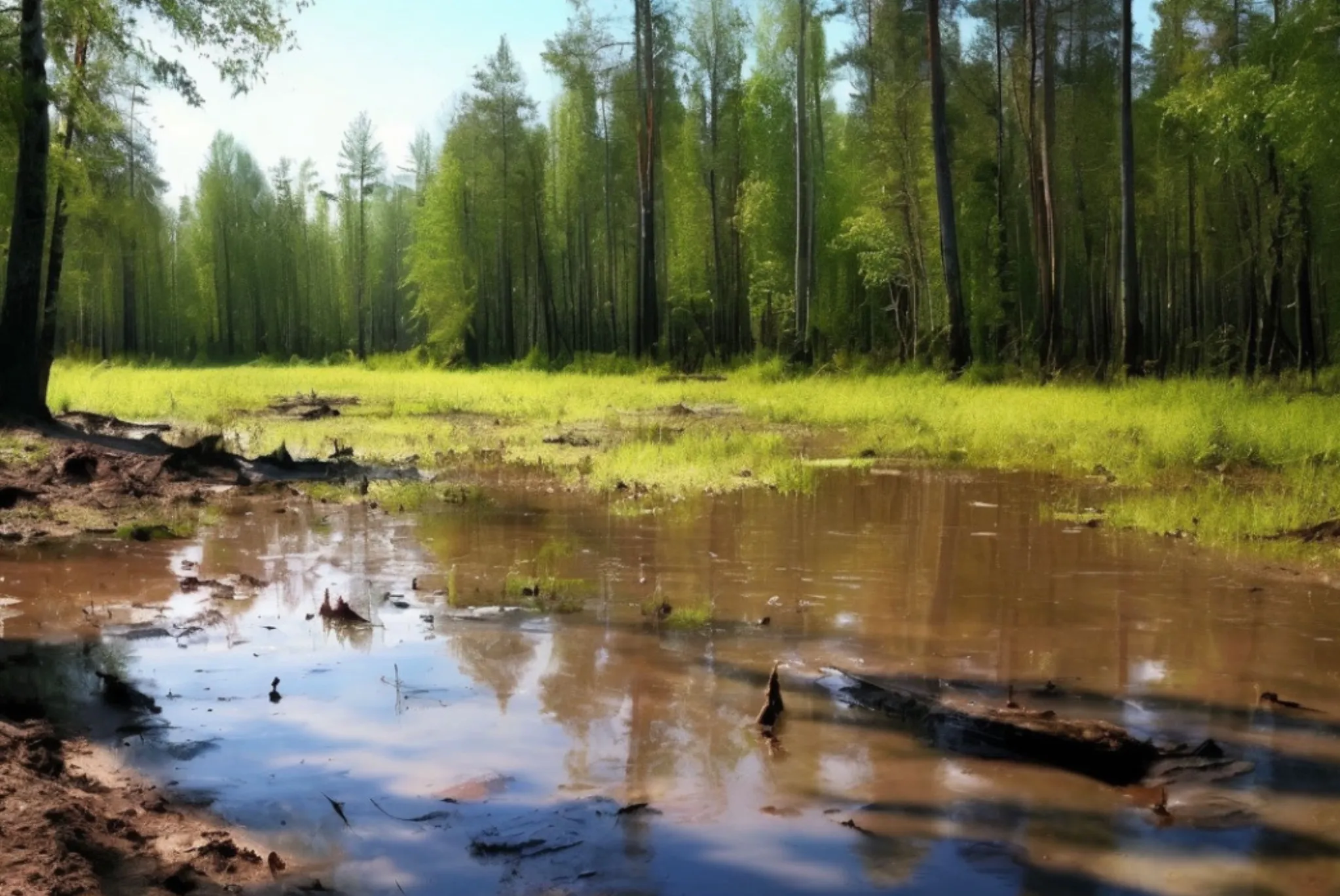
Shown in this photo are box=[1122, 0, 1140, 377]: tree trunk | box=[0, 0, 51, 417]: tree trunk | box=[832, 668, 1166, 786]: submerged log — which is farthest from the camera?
box=[1122, 0, 1140, 377]: tree trunk

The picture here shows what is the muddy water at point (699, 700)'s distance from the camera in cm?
320

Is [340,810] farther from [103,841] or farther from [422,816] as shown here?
[103,841]

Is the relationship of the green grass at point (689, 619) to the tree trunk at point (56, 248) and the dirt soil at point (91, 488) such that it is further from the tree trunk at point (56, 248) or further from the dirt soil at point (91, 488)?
the tree trunk at point (56, 248)

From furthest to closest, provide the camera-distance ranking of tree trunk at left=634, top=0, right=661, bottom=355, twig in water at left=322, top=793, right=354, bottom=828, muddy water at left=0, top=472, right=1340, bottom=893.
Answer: tree trunk at left=634, top=0, right=661, bottom=355 < twig in water at left=322, top=793, right=354, bottom=828 < muddy water at left=0, top=472, right=1340, bottom=893

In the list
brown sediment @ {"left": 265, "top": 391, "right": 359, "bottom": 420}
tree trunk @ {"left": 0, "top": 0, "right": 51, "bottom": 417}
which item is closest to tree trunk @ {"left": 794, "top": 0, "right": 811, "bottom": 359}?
brown sediment @ {"left": 265, "top": 391, "right": 359, "bottom": 420}

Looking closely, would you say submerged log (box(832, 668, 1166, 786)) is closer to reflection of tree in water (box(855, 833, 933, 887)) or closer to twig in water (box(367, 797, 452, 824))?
reflection of tree in water (box(855, 833, 933, 887))

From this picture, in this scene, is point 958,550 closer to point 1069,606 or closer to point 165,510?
point 1069,606

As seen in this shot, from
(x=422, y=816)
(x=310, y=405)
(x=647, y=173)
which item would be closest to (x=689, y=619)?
(x=422, y=816)

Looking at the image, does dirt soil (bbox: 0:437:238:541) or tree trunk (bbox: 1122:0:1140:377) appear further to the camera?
tree trunk (bbox: 1122:0:1140:377)

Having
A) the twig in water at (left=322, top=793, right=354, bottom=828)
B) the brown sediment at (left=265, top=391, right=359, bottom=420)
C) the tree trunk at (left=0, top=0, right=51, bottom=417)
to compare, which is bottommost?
the twig in water at (left=322, top=793, right=354, bottom=828)

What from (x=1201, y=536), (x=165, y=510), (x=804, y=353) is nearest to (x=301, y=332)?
(x=804, y=353)

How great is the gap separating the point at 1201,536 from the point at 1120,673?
11.4 ft

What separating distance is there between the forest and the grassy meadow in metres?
2.95

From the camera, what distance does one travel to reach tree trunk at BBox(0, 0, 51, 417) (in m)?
12.1
